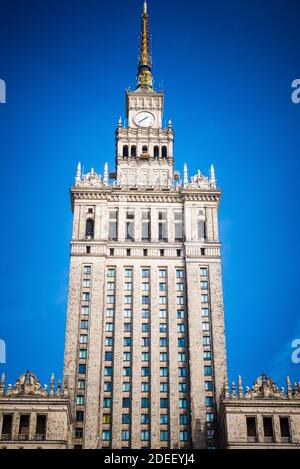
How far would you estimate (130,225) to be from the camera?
306 feet

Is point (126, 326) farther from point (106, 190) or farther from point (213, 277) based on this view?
point (106, 190)

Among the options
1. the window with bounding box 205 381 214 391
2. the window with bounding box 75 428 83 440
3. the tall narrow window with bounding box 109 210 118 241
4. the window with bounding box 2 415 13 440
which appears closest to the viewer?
the window with bounding box 2 415 13 440

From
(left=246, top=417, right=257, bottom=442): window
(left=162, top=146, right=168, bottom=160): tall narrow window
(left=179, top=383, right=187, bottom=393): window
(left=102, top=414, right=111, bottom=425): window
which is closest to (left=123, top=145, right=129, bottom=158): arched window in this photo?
(left=162, top=146, right=168, bottom=160): tall narrow window

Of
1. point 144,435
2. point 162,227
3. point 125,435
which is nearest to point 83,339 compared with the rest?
point 125,435

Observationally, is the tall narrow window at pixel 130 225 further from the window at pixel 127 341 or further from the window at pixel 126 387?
the window at pixel 126 387

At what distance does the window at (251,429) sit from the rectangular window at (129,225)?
3042 centimetres

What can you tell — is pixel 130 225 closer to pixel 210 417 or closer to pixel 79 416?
pixel 79 416

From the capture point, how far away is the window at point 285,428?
6925 cm

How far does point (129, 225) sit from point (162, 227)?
432 cm

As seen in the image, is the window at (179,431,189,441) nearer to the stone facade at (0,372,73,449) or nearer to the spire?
the stone facade at (0,372,73,449)


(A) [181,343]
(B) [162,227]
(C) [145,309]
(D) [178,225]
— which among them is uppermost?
(D) [178,225]

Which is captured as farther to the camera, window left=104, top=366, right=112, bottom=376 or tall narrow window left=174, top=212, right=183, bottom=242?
tall narrow window left=174, top=212, right=183, bottom=242

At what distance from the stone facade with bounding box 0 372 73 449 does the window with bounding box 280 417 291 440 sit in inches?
827

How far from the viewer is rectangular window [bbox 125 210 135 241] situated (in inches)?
3625
